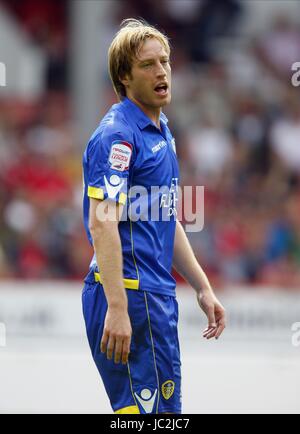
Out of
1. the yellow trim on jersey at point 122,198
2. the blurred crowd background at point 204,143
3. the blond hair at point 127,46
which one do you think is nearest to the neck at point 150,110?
the blond hair at point 127,46

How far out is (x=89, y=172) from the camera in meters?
4.21

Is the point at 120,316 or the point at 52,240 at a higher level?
Result: the point at 120,316

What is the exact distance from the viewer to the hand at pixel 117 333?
405 centimetres

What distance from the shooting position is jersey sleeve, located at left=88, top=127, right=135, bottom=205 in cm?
413

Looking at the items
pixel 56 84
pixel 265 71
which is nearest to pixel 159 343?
pixel 265 71

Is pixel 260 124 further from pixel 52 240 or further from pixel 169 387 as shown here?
pixel 169 387

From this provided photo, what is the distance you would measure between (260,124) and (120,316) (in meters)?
8.30

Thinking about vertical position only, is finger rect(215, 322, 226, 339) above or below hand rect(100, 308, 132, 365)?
below

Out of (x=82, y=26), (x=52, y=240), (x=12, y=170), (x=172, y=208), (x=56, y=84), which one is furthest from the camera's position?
(x=56, y=84)

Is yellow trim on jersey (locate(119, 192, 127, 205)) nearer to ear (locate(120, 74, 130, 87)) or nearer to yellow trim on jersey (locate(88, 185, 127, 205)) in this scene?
yellow trim on jersey (locate(88, 185, 127, 205))

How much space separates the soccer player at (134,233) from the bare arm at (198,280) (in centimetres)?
23

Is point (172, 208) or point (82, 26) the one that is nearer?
point (172, 208)

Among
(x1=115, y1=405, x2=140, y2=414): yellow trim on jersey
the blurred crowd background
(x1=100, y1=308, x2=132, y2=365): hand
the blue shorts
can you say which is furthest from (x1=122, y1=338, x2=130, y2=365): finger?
the blurred crowd background

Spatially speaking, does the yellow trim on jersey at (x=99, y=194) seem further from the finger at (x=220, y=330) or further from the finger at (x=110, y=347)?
the finger at (x=220, y=330)
